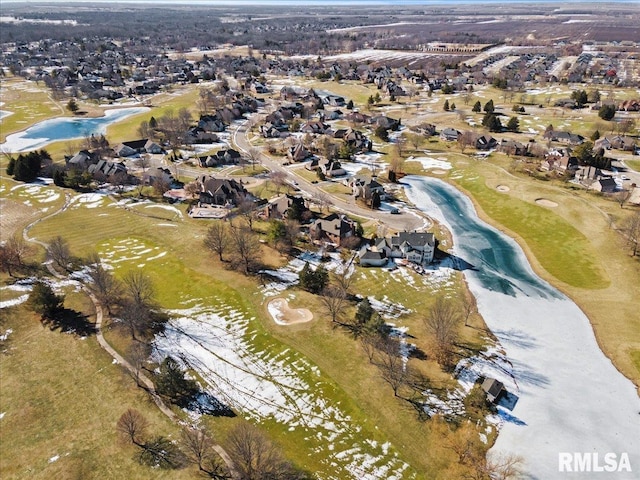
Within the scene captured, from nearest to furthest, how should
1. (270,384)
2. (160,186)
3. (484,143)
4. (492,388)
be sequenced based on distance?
(492,388) → (270,384) → (160,186) → (484,143)

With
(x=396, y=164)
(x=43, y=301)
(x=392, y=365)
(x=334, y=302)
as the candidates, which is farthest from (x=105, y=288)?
(x=396, y=164)

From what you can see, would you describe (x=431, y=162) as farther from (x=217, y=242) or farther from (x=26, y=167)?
(x=26, y=167)

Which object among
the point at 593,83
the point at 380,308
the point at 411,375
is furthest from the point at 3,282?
the point at 593,83

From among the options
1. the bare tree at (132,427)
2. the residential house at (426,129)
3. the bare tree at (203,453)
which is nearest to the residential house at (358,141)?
the residential house at (426,129)

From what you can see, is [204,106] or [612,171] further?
[204,106]

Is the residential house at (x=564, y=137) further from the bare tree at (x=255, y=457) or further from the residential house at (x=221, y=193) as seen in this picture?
the bare tree at (x=255, y=457)

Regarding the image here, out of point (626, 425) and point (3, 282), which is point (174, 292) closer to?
point (3, 282)
